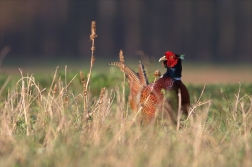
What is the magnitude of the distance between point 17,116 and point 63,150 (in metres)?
1.29

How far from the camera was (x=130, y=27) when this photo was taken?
26812 millimetres

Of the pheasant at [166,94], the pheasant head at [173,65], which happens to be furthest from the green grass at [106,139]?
the pheasant head at [173,65]

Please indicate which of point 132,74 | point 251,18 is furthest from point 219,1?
point 132,74

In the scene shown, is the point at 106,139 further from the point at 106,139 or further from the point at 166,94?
the point at 166,94

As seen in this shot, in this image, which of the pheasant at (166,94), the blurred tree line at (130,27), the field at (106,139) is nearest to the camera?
the field at (106,139)

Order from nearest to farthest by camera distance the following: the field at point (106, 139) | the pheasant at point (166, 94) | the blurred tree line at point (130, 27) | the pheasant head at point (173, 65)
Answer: the field at point (106, 139), the pheasant at point (166, 94), the pheasant head at point (173, 65), the blurred tree line at point (130, 27)

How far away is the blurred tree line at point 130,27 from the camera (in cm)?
2658

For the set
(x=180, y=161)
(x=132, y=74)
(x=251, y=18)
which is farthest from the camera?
(x=251, y=18)

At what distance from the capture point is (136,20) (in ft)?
87.9

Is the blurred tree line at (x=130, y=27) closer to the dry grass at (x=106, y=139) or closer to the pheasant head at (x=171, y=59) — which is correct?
the pheasant head at (x=171, y=59)

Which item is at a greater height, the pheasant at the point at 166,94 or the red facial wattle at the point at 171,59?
the red facial wattle at the point at 171,59

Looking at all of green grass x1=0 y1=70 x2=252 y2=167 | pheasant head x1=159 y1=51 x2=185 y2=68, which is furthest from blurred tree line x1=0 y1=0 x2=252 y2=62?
green grass x1=0 y1=70 x2=252 y2=167

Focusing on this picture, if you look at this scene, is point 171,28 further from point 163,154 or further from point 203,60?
point 163,154

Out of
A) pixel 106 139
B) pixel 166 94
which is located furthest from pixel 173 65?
pixel 106 139
